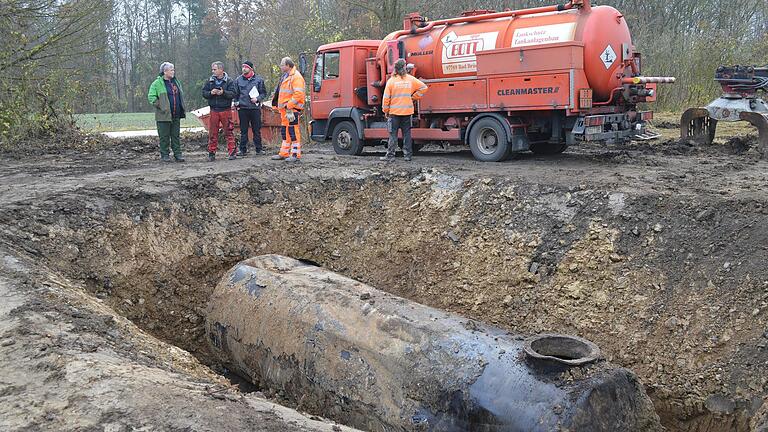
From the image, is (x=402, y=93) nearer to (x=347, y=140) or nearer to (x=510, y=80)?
(x=510, y=80)

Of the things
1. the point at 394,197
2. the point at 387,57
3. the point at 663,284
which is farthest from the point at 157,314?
the point at 387,57

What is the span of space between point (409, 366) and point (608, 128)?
23.4ft

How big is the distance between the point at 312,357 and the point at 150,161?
7493 mm

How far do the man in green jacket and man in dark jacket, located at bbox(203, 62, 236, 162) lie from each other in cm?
49

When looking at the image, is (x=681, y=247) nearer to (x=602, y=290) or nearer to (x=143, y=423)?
(x=602, y=290)

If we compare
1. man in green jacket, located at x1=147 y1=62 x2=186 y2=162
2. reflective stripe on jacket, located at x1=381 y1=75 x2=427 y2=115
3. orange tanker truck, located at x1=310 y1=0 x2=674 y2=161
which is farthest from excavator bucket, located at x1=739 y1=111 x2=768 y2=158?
man in green jacket, located at x1=147 y1=62 x2=186 y2=162

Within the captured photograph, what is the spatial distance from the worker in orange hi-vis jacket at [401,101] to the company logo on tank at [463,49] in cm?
63

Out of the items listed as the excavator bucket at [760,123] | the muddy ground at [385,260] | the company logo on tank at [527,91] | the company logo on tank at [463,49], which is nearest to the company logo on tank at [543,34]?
the company logo on tank at [463,49]

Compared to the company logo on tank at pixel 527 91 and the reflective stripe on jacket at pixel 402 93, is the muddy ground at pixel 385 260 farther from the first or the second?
the company logo on tank at pixel 527 91

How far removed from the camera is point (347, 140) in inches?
493

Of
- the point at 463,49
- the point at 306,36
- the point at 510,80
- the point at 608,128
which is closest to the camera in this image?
the point at 510,80

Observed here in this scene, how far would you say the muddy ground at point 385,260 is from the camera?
12.3 ft

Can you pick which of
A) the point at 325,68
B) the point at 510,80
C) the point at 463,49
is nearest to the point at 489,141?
the point at 510,80

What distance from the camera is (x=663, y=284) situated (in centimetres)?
617
